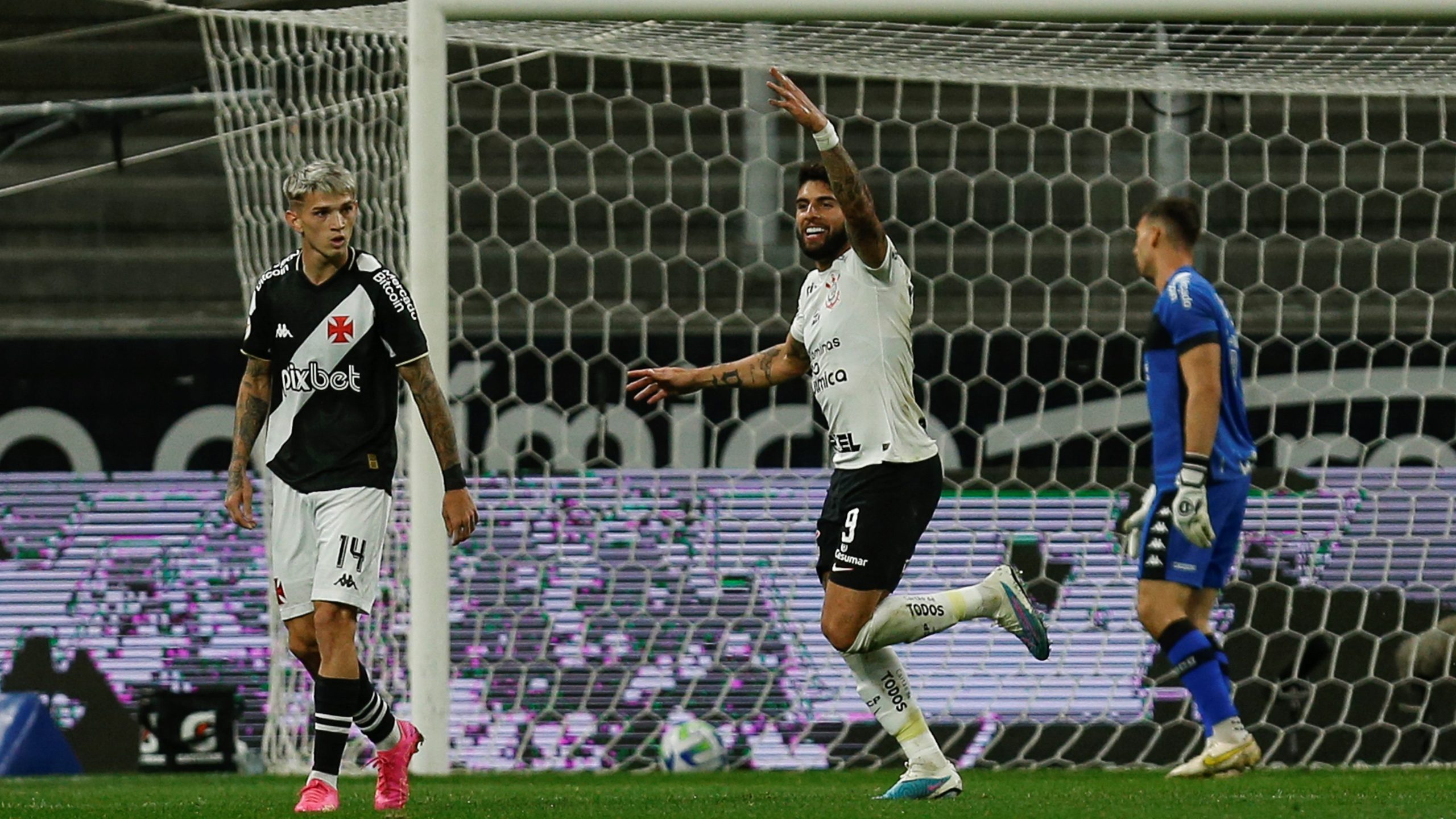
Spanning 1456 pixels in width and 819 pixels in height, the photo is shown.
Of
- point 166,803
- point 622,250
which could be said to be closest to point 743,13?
point 622,250

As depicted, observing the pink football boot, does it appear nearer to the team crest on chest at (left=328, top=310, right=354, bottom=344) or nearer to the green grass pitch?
the green grass pitch

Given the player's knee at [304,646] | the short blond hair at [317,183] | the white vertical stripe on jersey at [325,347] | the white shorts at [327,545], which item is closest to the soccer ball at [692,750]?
the player's knee at [304,646]

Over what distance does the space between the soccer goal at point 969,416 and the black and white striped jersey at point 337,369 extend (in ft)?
6.37

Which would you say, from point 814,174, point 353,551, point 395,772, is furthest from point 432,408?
point 814,174

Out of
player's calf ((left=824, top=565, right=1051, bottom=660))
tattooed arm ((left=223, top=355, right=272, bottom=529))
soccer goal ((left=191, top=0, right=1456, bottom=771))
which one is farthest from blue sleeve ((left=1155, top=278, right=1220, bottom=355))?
tattooed arm ((left=223, top=355, right=272, bottom=529))

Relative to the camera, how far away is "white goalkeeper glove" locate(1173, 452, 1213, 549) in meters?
4.64

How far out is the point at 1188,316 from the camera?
4.77m

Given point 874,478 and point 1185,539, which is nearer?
point 874,478

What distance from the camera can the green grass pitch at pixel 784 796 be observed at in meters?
3.68

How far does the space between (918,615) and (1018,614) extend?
0.96 feet

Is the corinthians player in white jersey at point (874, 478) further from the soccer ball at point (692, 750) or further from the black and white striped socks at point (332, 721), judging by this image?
→ the soccer ball at point (692, 750)

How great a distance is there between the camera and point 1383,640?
641 cm

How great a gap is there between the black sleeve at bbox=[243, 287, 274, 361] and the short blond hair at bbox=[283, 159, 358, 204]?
0.25 meters

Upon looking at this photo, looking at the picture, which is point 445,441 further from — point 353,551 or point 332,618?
point 332,618
